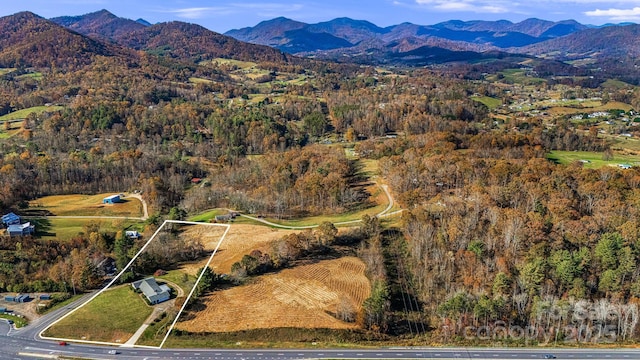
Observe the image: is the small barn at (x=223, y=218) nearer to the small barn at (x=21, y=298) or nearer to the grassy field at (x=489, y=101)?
the small barn at (x=21, y=298)

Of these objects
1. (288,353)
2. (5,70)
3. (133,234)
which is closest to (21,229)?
(133,234)

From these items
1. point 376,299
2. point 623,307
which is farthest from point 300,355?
point 623,307

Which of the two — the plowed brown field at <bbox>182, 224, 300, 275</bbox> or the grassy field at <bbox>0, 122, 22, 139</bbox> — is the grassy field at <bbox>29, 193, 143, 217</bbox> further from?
the grassy field at <bbox>0, 122, 22, 139</bbox>

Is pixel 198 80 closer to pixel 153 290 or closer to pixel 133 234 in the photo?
pixel 133 234

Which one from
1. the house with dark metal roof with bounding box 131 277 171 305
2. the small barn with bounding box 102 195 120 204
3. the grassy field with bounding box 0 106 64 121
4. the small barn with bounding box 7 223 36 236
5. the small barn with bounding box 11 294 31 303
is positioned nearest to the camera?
the house with dark metal roof with bounding box 131 277 171 305

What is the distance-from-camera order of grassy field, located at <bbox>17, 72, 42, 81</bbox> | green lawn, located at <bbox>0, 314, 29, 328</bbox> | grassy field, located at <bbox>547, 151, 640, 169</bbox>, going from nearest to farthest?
1. green lawn, located at <bbox>0, 314, 29, 328</bbox>
2. grassy field, located at <bbox>547, 151, 640, 169</bbox>
3. grassy field, located at <bbox>17, 72, 42, 81</bbox>

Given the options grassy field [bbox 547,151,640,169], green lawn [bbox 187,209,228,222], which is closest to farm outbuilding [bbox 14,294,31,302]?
green lawn [bbox 187,209,228,222]

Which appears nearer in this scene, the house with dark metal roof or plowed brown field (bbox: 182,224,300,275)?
the house with dark metal roof
